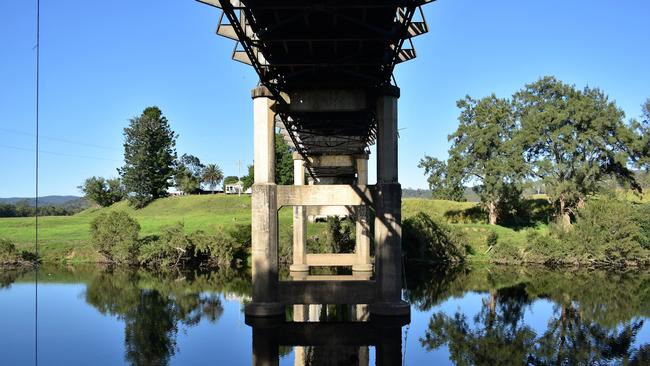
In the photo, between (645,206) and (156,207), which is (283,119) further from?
(156,207)

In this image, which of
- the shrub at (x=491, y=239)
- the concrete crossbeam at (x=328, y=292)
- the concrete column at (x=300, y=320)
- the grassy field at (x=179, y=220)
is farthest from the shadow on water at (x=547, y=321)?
the grassy field at (x=179, y=220)

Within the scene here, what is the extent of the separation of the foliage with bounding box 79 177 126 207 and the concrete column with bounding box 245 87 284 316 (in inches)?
3252

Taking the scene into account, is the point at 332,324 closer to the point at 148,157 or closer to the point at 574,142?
the point at 574,142

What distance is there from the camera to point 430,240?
53.9 metres

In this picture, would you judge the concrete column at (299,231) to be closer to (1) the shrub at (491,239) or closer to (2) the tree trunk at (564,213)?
(1) the shrub at (491,239)

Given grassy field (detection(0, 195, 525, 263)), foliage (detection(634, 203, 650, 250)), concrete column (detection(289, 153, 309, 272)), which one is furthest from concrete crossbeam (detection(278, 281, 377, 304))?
foliage (detection(634, 203, 650, 250))

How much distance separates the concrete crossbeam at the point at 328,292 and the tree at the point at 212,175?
10818 cm

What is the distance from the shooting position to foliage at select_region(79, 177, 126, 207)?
10300 centimetres

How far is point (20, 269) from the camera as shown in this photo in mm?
50969

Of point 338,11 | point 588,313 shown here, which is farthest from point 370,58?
point 588,313

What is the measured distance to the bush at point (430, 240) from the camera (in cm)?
5334

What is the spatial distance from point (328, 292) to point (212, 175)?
4296 inches

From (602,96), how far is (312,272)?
35022 millimetres

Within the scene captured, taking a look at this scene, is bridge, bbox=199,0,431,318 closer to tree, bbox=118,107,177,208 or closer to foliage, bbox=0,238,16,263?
foliage, bbox=0,238,16,263
